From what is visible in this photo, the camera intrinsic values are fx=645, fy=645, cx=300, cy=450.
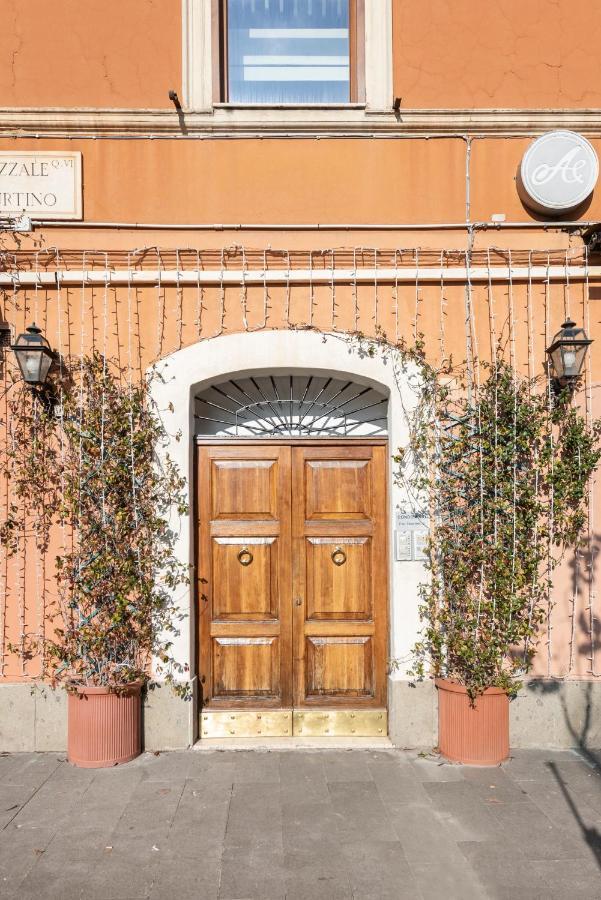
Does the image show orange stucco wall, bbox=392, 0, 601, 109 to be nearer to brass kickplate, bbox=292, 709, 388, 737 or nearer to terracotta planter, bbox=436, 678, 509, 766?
terracotta planter, bbox=436, 678, 509, 766

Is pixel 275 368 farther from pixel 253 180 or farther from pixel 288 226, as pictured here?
pixel 253 180

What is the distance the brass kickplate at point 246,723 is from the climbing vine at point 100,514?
0.52 metres

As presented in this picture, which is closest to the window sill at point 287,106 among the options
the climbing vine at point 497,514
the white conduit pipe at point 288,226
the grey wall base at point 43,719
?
the white conduit pipe at point 288,226

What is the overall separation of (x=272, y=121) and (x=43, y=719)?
4.95 m

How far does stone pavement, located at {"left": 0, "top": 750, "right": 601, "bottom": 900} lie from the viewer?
3.37 meters

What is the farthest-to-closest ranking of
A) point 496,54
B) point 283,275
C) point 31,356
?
point 496,54
point 283,275
point 31,356

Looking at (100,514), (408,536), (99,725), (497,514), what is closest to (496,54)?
(497,514)

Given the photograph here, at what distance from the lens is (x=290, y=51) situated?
5375 mm

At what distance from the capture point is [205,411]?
5363 millimetres

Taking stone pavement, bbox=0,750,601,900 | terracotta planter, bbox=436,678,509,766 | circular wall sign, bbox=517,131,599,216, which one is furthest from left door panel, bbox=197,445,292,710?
circular wall sign, bbox=517,131,599,216

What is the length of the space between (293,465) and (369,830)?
2.60m

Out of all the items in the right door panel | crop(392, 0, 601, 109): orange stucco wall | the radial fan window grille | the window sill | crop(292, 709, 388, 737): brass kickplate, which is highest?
crop(392, 0, 601, 109): orange stucco wall

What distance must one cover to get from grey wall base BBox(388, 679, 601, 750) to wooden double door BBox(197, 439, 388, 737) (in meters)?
0.30

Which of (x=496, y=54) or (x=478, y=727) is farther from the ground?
(x=496, y=54)
